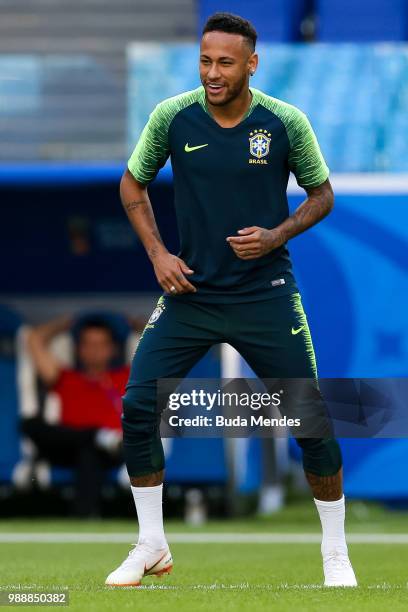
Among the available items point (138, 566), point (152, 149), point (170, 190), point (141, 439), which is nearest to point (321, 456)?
point (141, 439)

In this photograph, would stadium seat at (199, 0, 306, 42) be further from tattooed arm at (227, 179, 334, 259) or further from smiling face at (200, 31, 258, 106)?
smiling face at (200, 31, 258, 106)

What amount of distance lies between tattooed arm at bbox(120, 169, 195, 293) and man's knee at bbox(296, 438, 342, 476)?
0.75 metres

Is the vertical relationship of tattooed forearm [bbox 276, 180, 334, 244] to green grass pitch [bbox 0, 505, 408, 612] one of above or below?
above

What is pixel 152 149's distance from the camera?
20.0 feet

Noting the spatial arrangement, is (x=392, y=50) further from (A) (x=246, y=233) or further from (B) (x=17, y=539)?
(A) (x=246, y=233)

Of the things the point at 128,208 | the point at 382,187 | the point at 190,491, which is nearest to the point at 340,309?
the point at 382,187

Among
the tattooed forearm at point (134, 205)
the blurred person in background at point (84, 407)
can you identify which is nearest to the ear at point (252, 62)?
the tattooed forearm at point (134, 205)

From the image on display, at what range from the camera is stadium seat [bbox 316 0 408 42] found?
13906 mm

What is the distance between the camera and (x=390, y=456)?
11766 millimetres

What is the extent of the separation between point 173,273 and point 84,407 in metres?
6.46

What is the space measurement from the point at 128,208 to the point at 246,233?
58cm

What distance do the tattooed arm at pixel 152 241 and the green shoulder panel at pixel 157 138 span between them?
A: 2.1 inches

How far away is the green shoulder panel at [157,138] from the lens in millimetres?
6023

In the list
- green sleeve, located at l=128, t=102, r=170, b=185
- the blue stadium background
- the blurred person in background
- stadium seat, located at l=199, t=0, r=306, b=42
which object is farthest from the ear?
stadium seat, located at l=199, t=0, r=306, b=42
